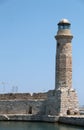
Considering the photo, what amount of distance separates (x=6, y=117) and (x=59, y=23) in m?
9.12

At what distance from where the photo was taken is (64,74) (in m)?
34.1

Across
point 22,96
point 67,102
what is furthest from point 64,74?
point 22,96

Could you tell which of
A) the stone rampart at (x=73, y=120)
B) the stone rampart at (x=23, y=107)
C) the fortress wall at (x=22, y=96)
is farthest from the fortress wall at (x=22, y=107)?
the stone rampart at (x=73, y=120)

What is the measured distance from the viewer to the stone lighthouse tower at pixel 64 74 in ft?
109

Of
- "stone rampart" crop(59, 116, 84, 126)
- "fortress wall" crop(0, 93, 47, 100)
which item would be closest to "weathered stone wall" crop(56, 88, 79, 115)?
"stone rampart" crop(59, 116, 84, 126)

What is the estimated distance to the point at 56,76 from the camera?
1350 inches

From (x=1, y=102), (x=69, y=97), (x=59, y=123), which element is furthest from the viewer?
(x=1, y=102)

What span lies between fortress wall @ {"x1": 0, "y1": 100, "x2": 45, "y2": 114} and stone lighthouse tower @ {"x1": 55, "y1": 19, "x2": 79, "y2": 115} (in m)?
2.57

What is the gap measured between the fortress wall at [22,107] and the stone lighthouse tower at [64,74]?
2.57 m

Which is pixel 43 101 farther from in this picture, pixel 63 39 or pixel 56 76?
pixel 63 39

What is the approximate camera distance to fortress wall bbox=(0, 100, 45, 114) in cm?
3531

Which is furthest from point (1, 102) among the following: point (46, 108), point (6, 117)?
point (46, 108)

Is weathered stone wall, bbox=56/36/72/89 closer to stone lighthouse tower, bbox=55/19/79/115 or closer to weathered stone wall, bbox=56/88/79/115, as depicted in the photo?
stone lighthouse tower, bbox=55/19/79/115

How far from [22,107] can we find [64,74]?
503 centimetres
